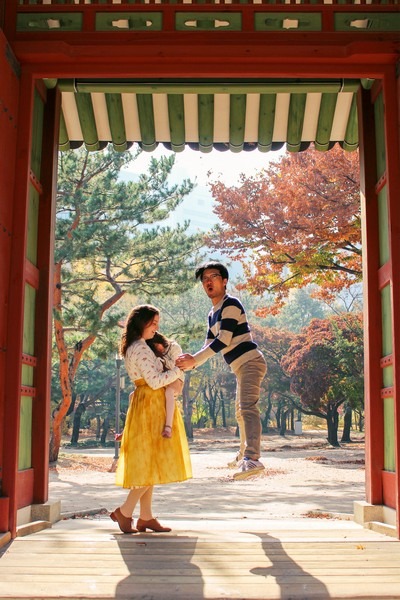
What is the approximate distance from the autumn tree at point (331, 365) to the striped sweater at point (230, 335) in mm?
15275

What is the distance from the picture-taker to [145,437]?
414 centimetres

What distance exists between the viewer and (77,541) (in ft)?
12.0

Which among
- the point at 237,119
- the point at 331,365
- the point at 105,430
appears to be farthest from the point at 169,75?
the point at 105,430

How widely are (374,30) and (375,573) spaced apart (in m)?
3.28

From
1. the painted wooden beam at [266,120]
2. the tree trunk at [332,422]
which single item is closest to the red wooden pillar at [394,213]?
the painted wooden beam at [266,120]

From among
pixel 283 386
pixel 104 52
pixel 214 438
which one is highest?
pixel 104 52

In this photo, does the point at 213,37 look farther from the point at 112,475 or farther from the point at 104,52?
the point at 112,475

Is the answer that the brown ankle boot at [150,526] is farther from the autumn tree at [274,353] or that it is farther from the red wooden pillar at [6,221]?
the autumn tree at [274,353]

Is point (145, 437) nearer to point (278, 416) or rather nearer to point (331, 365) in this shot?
point (331, 365)

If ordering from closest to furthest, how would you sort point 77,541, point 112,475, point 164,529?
point 77,541 → point 164,529 → point 112,475

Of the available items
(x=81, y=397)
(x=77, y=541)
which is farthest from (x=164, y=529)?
(x=81, y=397)

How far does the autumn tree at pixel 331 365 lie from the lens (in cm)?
1953

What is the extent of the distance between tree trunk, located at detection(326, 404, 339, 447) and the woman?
17.2 meters

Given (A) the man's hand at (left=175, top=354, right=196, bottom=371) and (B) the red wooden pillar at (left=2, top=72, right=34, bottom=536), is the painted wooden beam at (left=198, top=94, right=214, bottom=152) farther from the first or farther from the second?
(A) the man's hand at (left=175, top=354, right=196, bottom=371)
